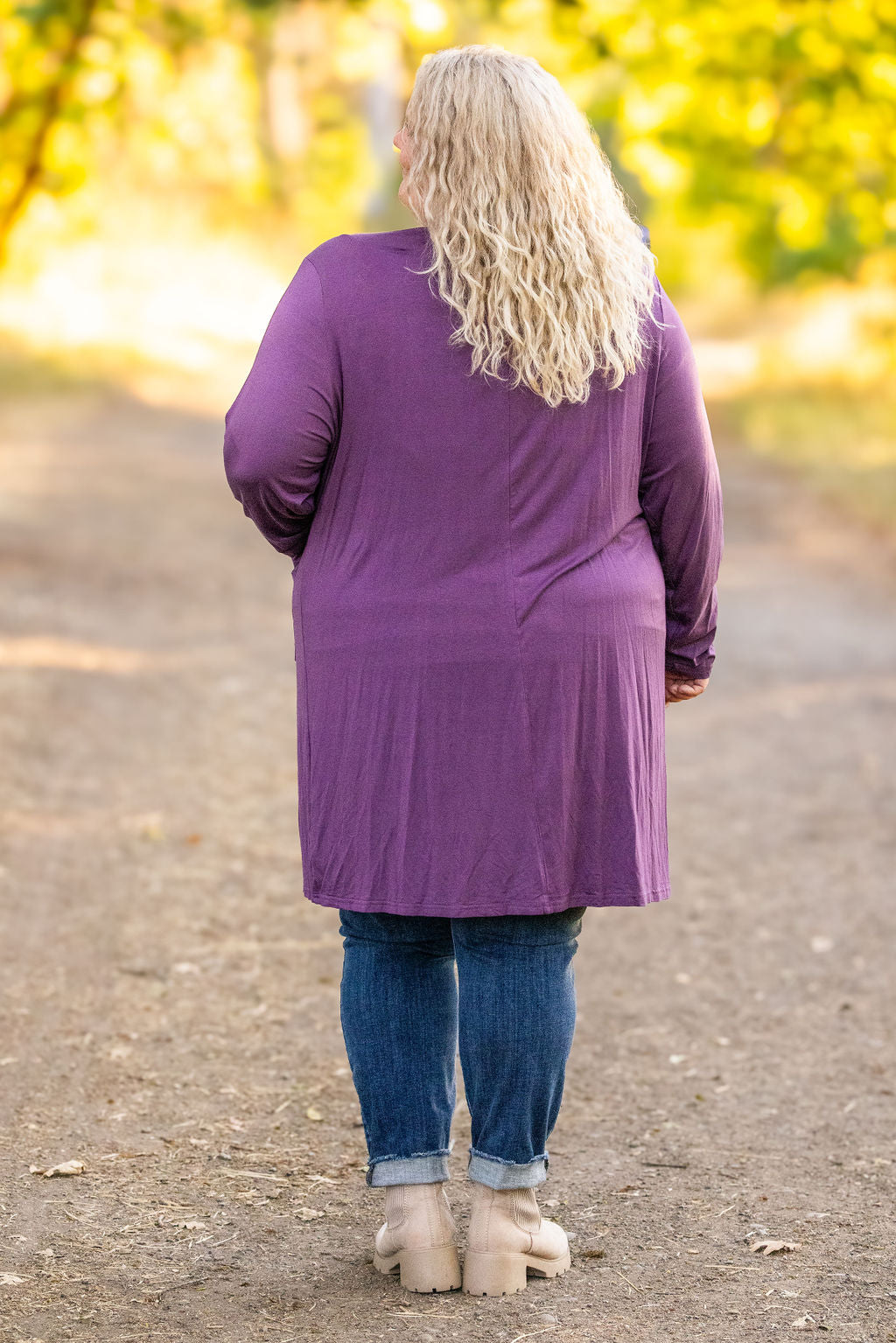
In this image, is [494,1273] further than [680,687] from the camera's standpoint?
No

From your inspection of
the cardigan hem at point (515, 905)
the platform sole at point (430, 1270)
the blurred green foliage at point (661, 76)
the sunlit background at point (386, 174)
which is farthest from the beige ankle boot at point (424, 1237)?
the blurred green foliage at point (661, 76)

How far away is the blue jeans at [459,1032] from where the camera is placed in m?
2.26

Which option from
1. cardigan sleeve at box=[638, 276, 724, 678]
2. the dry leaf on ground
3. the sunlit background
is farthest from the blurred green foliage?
the dry leaf on ground

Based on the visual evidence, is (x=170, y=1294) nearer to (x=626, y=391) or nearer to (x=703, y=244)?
(x=626, y=391)

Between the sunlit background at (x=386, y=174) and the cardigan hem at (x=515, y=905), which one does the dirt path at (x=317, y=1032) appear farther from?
the sunlit background at (x=386, y=174)

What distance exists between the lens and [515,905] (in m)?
2.18

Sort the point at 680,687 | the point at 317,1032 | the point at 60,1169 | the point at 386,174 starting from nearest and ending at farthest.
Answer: the point at 680,687 < the point at 60,1169 < the point at 317,1032 < the point at 386,174

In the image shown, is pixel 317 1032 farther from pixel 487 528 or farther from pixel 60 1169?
pixel 487 528

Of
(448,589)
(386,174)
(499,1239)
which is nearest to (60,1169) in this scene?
(499,1239)

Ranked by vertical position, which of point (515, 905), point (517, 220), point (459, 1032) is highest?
point (517, 220)

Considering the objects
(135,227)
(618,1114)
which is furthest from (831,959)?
(135,227)

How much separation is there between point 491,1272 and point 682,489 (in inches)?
46.5

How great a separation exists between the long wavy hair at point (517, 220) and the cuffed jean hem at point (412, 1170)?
111 cm

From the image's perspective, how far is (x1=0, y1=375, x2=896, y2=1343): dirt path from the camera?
95.3 inches
